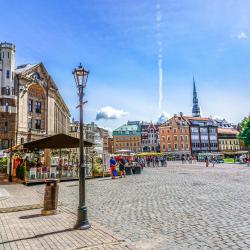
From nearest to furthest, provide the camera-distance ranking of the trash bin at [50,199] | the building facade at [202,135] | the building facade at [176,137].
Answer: the trash bin at [50,199] → the building facade at [176,137] → the building facade at [202,135]

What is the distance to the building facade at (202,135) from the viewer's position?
Answer: 3787 inches

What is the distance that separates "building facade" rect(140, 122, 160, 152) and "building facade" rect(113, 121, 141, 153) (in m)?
2.17

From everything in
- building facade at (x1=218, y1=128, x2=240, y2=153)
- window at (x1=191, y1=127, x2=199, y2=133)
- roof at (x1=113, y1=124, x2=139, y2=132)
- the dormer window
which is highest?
the dormer window

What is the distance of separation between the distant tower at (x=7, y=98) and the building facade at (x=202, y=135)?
2541 inches

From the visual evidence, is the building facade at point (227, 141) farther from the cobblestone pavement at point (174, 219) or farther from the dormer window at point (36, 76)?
the cobblestone pavement at point (174, 219)

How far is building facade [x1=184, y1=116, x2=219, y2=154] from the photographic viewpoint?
96.2 meters

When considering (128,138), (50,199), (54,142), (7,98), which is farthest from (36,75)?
(128,138)

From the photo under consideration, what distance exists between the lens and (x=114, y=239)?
19.4ft

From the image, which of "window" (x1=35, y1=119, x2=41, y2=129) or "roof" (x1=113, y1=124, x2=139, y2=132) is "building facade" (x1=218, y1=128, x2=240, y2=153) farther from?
"window" (x1=35, y1=119, x2=41, y2=129)

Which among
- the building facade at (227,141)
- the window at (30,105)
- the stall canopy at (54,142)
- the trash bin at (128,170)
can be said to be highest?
the window at (30,105)

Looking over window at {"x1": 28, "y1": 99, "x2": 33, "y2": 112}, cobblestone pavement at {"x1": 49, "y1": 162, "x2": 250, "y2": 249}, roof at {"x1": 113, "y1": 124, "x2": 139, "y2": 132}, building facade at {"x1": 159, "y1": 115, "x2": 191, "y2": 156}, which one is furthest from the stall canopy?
roof at {"x1": 113, "y1": 124, "x2": 139, "y2": 132}

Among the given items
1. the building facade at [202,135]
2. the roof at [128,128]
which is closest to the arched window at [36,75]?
the building facade at [202,135]

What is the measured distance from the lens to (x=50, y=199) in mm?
8648

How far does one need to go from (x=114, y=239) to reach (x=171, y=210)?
328cm
